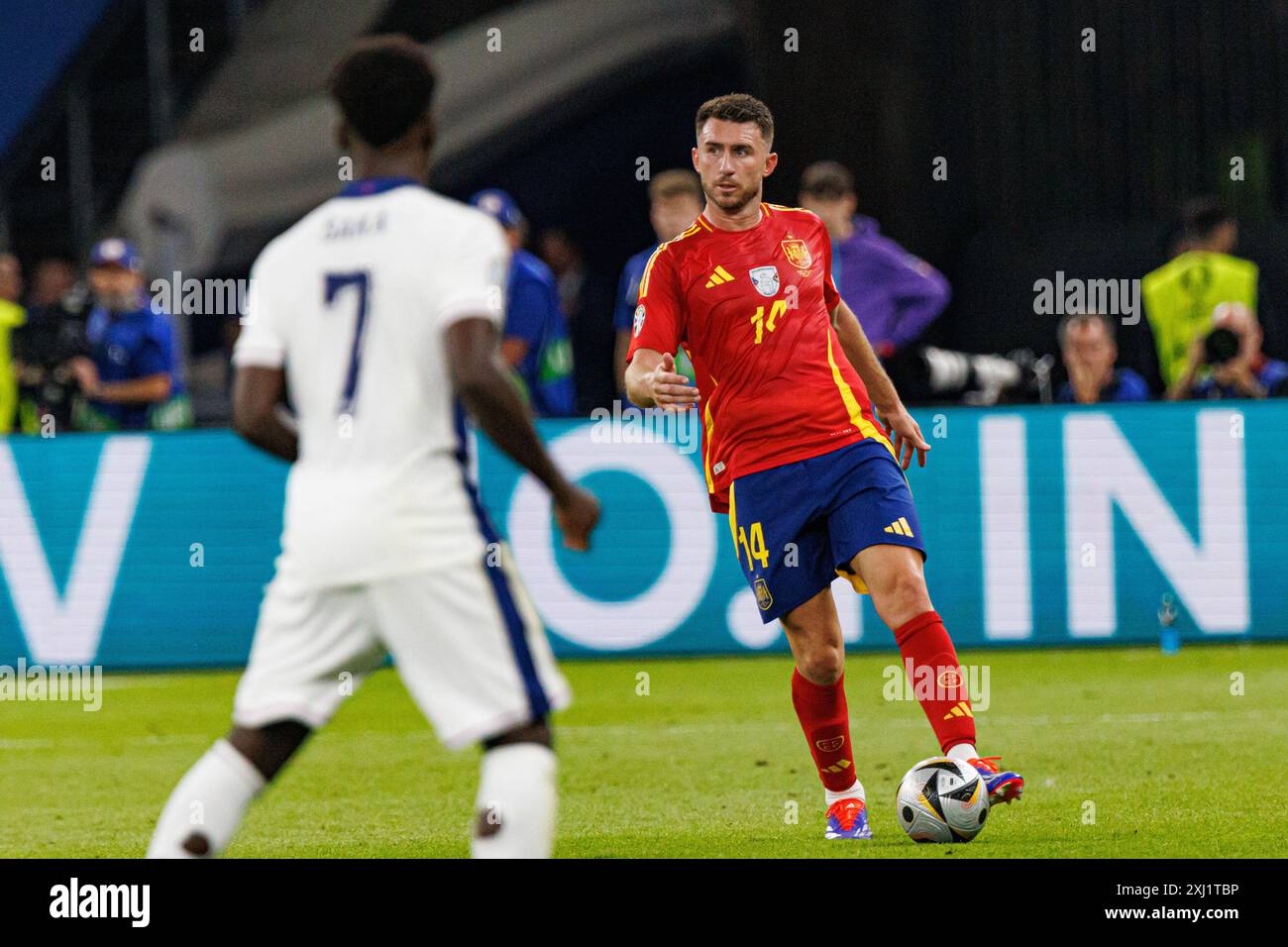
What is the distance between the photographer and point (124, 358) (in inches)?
521

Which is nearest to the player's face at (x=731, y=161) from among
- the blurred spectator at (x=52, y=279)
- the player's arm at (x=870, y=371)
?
the player's arm at (x=870, y=371)

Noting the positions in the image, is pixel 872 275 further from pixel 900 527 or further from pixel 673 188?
pixel 900 527

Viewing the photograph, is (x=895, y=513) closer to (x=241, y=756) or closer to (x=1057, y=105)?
(x=241, y=756)

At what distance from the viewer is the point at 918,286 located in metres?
11.7

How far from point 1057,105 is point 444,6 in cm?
514

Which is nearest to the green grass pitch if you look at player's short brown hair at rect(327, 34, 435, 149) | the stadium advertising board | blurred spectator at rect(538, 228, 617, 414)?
the stadium advertising board

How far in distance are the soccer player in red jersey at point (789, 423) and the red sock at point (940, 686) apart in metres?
0.04

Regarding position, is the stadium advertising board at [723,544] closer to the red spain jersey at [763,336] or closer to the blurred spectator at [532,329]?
the blurred spectator at [532,329]

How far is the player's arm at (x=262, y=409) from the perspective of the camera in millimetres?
4617

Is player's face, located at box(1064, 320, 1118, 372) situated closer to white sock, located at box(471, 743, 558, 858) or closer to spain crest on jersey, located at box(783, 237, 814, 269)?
spain crest on jersey, located at box(783, 237, 814, 269)

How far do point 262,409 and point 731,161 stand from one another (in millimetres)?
2447

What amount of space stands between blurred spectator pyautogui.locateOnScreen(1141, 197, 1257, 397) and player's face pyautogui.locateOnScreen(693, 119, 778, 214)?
7.37 meters

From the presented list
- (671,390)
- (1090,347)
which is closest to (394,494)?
(671,390)

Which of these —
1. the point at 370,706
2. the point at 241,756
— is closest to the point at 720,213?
the point at 241,756
